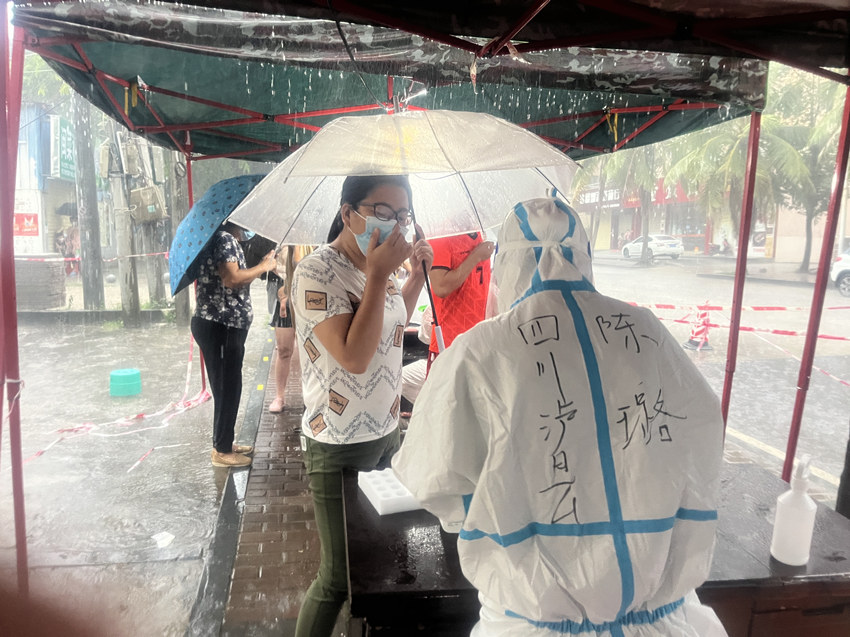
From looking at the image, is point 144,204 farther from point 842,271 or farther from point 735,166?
point 735,166

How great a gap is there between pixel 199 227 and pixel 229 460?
1798 mm

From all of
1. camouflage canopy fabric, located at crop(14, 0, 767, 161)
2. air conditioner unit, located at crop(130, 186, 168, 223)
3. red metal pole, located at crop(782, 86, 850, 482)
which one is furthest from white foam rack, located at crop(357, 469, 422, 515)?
A: air conditioner unit, located at crop(130, 186, 168, 223)

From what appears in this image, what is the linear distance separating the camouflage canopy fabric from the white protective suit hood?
0.97m

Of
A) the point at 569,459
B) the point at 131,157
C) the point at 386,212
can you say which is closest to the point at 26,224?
the point at 131,157

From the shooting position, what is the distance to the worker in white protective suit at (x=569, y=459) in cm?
102

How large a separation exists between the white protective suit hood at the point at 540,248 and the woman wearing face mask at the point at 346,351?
0.56 meters

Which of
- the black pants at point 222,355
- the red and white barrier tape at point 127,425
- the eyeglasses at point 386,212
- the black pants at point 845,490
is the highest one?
the eyeglasses at point 386,212

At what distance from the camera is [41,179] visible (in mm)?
19672

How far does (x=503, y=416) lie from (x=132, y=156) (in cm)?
1344

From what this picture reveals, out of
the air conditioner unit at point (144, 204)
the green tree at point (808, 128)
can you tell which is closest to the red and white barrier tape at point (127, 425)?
the air conditioner unit at point (144, 204)

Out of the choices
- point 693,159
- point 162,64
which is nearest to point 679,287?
point 693,159

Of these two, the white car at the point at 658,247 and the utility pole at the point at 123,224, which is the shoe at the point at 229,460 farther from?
the white car at the point at 658,247

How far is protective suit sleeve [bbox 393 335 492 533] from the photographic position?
41.0 inches

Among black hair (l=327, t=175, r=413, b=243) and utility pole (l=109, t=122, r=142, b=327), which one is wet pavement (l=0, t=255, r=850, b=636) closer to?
black hair (l=327, t=175, r=413, b=243)
